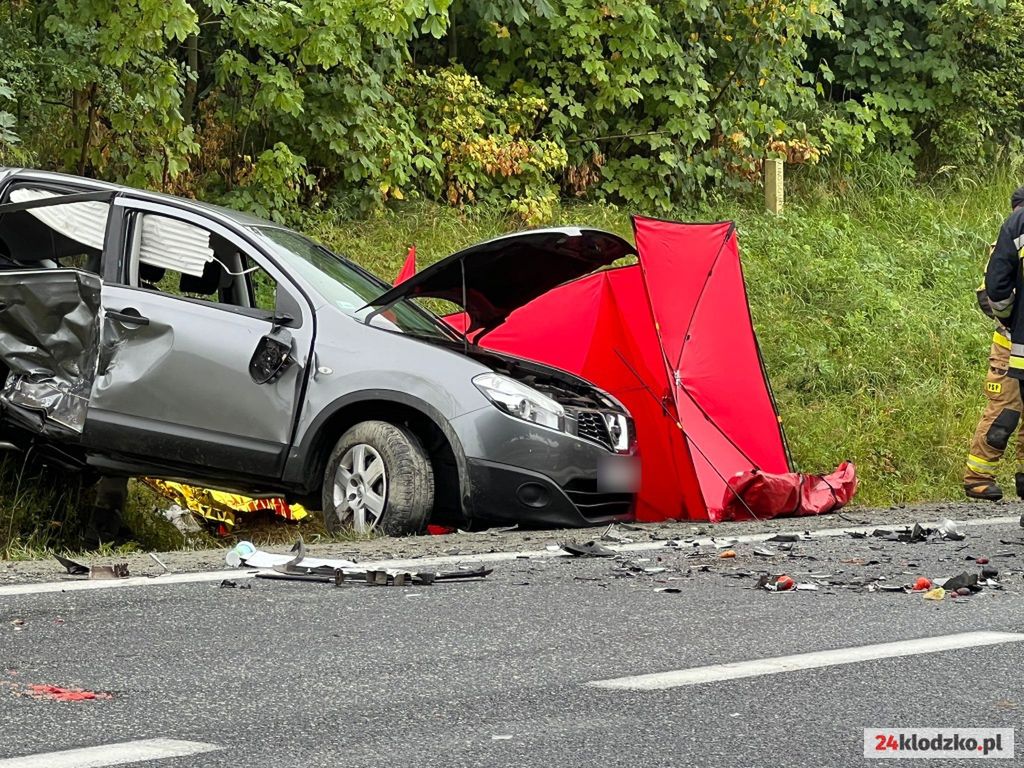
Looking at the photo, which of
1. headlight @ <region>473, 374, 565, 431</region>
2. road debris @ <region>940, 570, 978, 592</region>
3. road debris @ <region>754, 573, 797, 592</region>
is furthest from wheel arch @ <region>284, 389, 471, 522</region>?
road debris @ <region>940, 570, 978, 592</region>

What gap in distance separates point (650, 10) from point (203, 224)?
8.60m

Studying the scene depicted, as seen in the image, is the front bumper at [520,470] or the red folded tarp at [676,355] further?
the red folded tarp at [676,355]

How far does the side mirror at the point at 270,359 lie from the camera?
752 centimetres

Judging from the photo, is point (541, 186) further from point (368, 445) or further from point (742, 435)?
point (368, 445)

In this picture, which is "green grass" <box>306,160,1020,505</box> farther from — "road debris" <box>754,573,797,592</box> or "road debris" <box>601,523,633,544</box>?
"road debris" <box>754,573,797,592</box>

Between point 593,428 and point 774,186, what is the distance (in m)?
9.11

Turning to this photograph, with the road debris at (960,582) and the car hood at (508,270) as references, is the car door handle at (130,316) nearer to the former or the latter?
the car hood at (508,270)

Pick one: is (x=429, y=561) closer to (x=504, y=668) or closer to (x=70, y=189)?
(x=504, y=668)

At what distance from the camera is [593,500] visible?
784cm

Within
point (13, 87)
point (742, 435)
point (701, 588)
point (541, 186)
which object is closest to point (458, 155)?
point (541, 186)

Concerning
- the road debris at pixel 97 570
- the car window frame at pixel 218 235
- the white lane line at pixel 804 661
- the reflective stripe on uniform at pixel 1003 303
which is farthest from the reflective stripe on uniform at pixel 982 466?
the road debris at pixel 97 570

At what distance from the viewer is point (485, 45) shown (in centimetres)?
1588

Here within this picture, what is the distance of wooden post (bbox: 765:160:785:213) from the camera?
53.5ft

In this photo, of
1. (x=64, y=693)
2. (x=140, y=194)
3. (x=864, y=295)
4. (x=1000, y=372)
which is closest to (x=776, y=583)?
(x=64, y=693)
